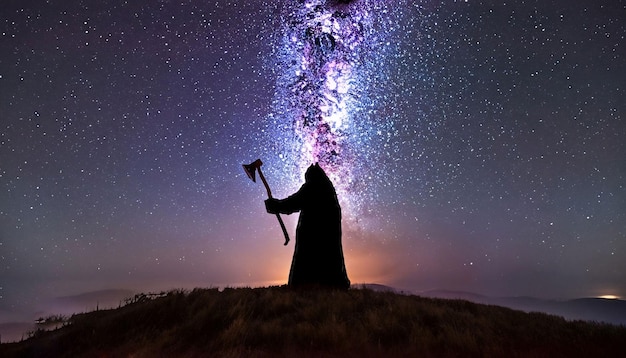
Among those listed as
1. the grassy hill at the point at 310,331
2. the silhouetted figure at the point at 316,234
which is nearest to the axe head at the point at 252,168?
the silhouetted figure at the point at 316,234

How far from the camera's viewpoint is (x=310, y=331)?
239 inches

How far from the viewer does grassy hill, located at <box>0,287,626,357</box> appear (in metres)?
5.58

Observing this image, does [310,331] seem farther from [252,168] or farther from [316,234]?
[252,168]

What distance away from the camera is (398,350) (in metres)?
5.48

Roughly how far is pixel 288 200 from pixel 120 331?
195 inches

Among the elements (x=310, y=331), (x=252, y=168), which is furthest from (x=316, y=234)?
(x=310, y=331)

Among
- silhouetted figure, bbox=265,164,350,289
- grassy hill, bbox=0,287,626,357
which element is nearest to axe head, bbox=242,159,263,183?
silhouetted figure, bbox=265,164,350,289

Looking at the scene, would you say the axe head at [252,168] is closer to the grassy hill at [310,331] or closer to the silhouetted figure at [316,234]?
the silhouetted figure at [316,234]

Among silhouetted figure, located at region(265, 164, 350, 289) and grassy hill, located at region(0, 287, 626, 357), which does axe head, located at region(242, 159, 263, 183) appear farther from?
grassy hill, located at region(0, 287, 626, 357)

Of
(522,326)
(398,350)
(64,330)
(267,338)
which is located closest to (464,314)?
Answer: (522,326)

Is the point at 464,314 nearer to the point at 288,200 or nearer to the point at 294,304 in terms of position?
the point at 294,304

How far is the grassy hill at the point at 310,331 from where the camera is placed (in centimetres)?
558

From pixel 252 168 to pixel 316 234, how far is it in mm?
2453

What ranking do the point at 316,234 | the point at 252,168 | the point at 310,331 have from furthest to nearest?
the point at 252,168
the point at 316,234
the point at 310,331
